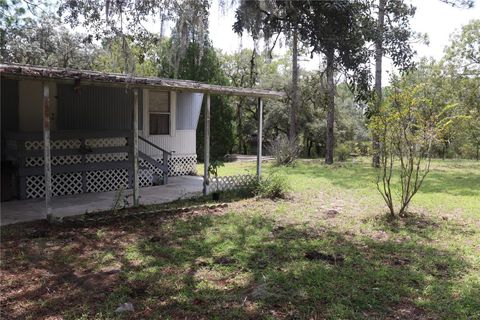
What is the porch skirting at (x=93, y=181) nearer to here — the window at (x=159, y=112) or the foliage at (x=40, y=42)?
the window at (x=159, y=112)

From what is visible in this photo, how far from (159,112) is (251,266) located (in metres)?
8.06

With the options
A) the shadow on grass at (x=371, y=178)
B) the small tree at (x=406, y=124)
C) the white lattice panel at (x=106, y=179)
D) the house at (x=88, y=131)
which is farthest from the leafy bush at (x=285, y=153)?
the small tree at (x=406, y=124)

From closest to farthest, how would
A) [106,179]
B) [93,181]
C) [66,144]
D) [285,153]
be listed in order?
1. [66,144]
2. [93,181]
3. [106,179]
4. [285,153]

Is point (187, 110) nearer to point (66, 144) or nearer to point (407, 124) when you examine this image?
point (66, 144)

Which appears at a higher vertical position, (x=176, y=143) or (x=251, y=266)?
(x=176, y=143)

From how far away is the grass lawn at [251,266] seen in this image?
13.1ft

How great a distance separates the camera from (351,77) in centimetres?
694

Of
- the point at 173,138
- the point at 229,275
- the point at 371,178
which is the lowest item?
the point at 229,275

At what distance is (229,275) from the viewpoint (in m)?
4.88

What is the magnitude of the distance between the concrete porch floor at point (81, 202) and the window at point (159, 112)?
1975mm

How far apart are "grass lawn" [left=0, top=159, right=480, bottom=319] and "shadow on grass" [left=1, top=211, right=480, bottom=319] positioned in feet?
0.05

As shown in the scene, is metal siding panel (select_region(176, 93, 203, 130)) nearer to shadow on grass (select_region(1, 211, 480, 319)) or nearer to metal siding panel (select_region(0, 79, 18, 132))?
metal siding panel (select_region(0, 79, 18, 132))

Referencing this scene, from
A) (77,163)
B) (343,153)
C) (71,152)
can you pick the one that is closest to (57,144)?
(71,152)

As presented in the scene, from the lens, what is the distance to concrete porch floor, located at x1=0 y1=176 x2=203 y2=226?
7562 millimetres
